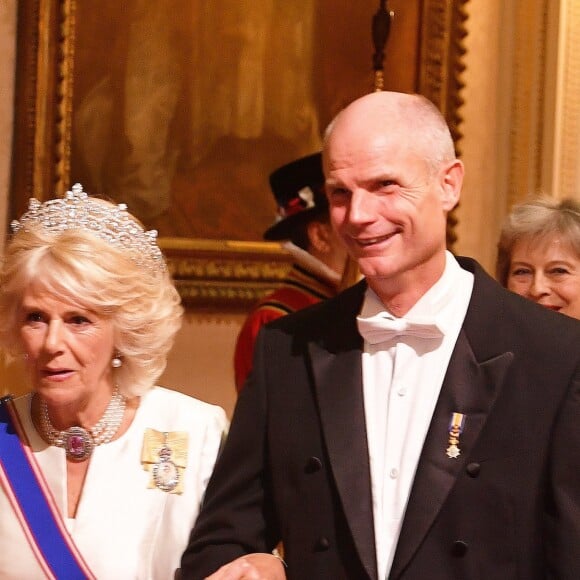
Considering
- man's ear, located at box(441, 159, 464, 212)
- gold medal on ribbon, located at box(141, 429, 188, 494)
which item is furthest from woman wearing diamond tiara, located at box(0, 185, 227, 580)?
man's ear, located at box(441, 159, 464, 212)

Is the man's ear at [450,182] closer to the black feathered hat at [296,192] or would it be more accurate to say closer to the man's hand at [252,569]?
the man's hand at [252,569]

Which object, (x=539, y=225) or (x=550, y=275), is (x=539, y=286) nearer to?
(x=550, y=275)

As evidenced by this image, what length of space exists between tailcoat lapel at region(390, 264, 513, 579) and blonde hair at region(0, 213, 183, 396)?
684 mm

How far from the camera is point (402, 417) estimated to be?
6.69 feet

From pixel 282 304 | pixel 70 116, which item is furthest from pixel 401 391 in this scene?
pixel 70 116

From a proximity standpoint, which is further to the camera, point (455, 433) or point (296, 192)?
point (296, 192)

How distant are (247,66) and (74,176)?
0.80 meters

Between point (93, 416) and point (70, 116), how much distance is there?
197cm

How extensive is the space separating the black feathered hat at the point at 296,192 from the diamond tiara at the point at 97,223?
1.17 metres

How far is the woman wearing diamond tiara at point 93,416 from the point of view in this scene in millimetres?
2248

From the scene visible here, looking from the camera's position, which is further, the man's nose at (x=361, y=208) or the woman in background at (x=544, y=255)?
the woman in background at (x=544, y=255)

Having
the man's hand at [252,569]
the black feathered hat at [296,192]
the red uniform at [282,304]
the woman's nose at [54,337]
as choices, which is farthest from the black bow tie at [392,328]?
the black feathered hat at [296,192]

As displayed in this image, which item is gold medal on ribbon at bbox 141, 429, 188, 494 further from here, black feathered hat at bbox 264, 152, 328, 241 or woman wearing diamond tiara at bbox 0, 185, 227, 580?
black feathered hat at bbox 264, 152, 328, 241

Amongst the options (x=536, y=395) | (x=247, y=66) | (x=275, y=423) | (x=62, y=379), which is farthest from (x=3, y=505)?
(x=247, y=66)
